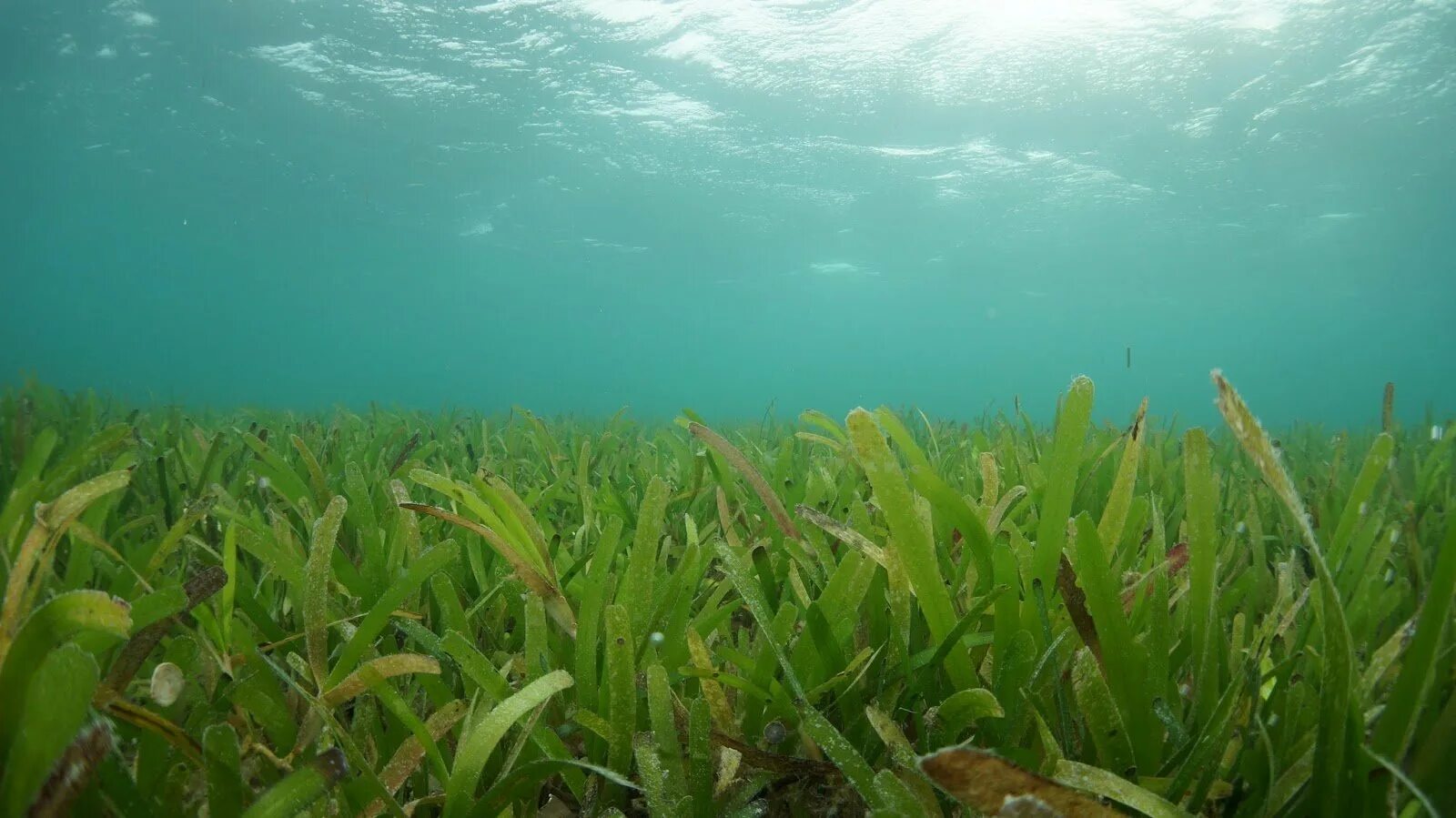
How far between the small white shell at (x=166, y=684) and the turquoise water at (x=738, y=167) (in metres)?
1.95

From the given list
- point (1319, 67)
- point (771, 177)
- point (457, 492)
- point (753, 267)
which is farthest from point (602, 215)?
point (457, 492)

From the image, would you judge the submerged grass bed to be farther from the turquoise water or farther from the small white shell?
the turquoise water

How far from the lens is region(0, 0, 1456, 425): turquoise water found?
80.0ft

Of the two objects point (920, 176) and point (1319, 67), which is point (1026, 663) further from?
point (920, 176)

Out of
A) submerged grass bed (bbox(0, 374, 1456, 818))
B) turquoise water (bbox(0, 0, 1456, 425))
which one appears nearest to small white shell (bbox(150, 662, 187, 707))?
submerged grass bed (bbox(0, 374, 1456, 818))

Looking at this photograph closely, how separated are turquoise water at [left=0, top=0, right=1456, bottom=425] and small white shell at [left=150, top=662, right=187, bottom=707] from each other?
6.40 feet

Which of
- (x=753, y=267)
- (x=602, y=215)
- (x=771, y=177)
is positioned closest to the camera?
(x=771, y=177)

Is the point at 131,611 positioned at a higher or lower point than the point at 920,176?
lower

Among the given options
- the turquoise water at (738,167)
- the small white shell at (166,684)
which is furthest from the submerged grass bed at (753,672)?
the turquoise water at (738,167)

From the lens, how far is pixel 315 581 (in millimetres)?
806

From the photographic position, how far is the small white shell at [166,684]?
1.89 ft

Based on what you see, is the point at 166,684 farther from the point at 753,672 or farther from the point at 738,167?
the point at 738,167

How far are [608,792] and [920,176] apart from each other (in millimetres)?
40517

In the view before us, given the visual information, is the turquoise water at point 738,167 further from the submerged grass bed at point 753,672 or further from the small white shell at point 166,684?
the small white shell at point 166,684
